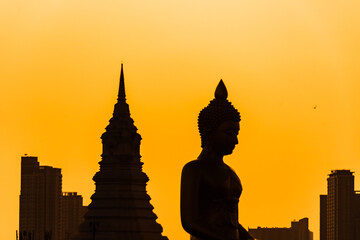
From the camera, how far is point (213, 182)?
34.5m

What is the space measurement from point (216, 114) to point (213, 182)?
3.39 feet

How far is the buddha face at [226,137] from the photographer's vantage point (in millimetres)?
34469

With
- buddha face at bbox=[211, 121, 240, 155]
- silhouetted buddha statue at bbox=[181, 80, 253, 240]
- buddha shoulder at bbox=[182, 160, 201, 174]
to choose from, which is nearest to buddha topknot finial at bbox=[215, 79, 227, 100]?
silhouetted buddha statue at bbox=[181, 80, 253, 240]

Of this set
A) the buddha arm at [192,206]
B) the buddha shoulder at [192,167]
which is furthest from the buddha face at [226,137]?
the buddha arm at [192,206]

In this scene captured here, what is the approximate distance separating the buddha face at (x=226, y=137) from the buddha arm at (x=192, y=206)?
0.51 m

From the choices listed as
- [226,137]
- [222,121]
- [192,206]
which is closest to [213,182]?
[192,206]

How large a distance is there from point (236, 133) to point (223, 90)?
686 mm

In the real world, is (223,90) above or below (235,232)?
above

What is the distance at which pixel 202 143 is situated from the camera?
34750 millimetres

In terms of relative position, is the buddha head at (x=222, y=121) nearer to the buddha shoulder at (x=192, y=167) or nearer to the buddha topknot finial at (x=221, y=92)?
the buddha topknot finial at (x=221, y=92)

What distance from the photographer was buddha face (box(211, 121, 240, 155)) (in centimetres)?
3447

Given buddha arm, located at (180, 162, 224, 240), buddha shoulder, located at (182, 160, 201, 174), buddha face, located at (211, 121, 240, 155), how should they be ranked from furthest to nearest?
buddha face, located at (211, 121, 240, 155), buddha shoulder, located at (182, 160, 201, 174), buddha arm, located at (180, 162, 224, 240)

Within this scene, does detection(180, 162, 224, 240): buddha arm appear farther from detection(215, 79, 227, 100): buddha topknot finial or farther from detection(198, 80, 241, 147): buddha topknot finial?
detection(215, 79, 227, 100): buddha topknot finial

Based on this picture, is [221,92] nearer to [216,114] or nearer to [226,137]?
[216,114]
